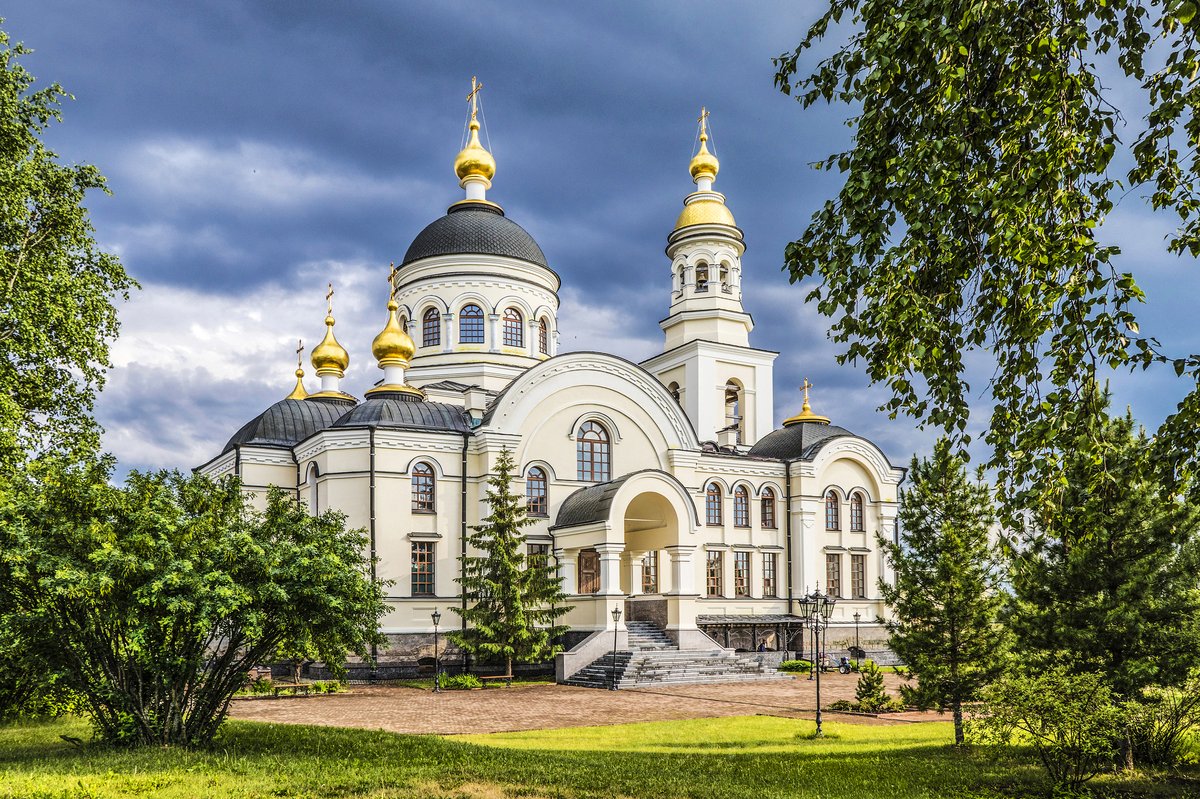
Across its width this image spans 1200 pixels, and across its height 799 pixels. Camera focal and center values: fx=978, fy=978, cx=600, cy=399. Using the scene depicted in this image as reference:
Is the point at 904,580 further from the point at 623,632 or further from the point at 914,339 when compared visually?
the point at 623,632

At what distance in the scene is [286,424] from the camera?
99.2 feet

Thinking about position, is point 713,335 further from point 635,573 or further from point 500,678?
point 500,678

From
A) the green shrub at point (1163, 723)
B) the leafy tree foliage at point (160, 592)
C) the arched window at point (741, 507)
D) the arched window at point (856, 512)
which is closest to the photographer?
the leafy tree foliage at point (160, 592)

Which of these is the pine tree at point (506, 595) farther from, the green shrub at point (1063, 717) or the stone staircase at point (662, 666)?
the green shrub at point (1063, 717)

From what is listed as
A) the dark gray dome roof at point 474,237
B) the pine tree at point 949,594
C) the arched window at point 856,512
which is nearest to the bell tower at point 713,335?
the arched window at point 856,512

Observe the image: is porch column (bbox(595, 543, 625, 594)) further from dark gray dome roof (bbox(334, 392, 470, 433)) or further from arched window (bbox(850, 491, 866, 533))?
arched window (bbox(850, 491, 866, 533))

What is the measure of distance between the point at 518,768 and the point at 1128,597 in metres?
7.16

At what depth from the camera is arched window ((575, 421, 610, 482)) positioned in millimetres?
28891

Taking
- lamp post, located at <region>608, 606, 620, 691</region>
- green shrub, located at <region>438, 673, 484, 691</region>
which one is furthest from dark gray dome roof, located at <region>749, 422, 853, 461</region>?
green shrub, located at <region>438, 673, 484, 691</region>

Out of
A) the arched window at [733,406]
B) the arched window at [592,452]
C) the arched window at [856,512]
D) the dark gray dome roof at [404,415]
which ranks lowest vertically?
the arched window at [856,512]

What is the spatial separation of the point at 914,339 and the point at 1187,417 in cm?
183

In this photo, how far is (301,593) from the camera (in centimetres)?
1055

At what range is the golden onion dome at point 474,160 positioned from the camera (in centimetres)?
3516

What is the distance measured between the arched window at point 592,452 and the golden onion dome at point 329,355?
379 inches
